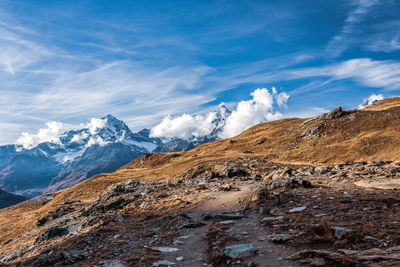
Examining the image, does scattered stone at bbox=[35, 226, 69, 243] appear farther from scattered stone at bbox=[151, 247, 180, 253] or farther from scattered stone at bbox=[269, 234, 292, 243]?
scattered stone at bbox=[269, 234, 292, 243]

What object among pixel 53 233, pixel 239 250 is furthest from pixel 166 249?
pixel 53 233

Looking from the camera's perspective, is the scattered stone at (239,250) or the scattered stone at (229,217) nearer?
the scattered stone at (239,250)

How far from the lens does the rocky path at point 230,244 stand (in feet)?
28.5

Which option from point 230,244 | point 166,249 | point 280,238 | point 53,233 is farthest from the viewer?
point 53,233

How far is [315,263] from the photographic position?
7.36m

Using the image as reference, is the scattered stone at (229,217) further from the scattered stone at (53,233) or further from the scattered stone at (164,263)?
the scattered stone at (53,233)

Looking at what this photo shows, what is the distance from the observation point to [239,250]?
947cm

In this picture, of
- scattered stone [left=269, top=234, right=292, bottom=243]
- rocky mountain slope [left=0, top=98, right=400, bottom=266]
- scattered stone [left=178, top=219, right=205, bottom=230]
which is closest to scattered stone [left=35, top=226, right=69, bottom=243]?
rocky mountain slope [left=0, top=98, right=400, bottom=266]

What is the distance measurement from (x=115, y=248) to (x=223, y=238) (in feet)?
19.5

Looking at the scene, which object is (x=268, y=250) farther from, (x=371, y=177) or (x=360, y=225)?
(x=371, y=177)

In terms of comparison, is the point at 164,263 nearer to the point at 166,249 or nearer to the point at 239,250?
the point at 166,249

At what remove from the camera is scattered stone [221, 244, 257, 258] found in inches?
361

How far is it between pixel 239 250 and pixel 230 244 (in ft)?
3.41

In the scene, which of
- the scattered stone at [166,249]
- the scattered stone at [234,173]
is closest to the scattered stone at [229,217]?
the scattered stone at [166,249]
